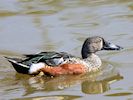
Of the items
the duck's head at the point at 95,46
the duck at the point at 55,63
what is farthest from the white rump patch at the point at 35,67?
the duck's head at the point at 95,46

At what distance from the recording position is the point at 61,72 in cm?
996

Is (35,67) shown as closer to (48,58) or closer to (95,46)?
(48,58)

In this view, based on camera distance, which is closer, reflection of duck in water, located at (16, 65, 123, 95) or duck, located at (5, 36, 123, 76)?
reflection of duck in water, located at (16, 65, 123, 95)

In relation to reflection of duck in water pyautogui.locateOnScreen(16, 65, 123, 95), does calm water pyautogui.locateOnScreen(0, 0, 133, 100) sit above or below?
above

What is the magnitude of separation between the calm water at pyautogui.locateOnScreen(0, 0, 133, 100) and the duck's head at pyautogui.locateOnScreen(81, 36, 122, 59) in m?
0.26

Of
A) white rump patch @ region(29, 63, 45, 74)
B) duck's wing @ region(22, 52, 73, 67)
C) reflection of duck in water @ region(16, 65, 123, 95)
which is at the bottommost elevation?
reflection of duck in water @ region(16, 65, 123, 95)

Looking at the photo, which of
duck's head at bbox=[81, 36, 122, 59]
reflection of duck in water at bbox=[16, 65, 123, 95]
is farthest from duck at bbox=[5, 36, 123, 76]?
reflection of duck in water at bbox=[16, 65, 123, 95]

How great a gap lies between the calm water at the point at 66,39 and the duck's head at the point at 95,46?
0.26 metres

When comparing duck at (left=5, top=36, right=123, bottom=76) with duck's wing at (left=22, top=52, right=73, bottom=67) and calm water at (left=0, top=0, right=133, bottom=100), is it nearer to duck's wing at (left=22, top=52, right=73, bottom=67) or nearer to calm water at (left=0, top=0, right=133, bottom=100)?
duck's wing at (left=22, top=52, right=73, bottom=67)

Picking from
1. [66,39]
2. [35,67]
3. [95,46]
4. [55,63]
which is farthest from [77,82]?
[66,39]

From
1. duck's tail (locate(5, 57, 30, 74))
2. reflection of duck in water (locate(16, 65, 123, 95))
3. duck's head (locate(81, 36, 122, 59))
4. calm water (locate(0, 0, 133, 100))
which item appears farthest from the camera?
duck's head (locate(81, 36, 122, 59))

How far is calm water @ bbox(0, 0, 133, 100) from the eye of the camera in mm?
9125

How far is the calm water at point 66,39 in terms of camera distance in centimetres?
912

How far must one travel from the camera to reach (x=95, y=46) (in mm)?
10312
